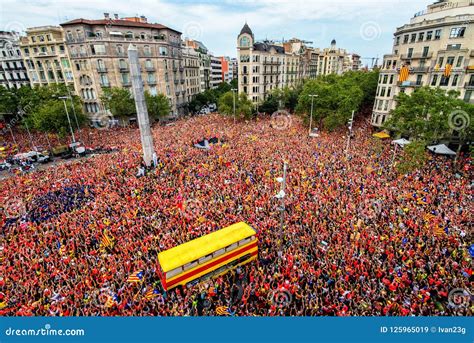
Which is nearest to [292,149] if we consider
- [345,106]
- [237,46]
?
[345,106]

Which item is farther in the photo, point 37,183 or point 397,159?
point 397,159

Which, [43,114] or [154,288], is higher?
[43,114]

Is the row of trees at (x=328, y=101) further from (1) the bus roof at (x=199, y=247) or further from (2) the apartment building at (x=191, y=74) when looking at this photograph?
(1) the bus roof at (x=199, y=247)

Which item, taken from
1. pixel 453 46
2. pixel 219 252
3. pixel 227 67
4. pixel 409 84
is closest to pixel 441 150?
pixel 409 84

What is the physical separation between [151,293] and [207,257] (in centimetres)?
304

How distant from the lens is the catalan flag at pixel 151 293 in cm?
1175

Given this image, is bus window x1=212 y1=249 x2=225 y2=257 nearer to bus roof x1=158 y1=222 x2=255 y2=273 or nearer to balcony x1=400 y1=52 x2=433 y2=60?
bus roof x1=158 y1=222 x2=255 y2=273

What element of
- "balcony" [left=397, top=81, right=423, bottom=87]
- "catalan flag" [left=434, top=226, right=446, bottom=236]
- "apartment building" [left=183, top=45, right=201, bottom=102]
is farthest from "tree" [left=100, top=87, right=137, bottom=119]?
"catalan flag" [left=434, top=226, right=446, bottom=236]

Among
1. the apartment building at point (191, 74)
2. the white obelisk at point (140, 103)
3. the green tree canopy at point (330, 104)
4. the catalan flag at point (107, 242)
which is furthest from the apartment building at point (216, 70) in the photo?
the catalan flag at point (107, 242)

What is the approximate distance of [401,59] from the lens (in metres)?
36.4

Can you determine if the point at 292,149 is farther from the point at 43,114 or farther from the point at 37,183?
the point at 43,114

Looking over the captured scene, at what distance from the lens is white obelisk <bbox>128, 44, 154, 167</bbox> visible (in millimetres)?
24016

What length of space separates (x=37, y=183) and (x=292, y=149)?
26.0m

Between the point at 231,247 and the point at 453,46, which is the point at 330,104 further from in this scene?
the point at 231,247
